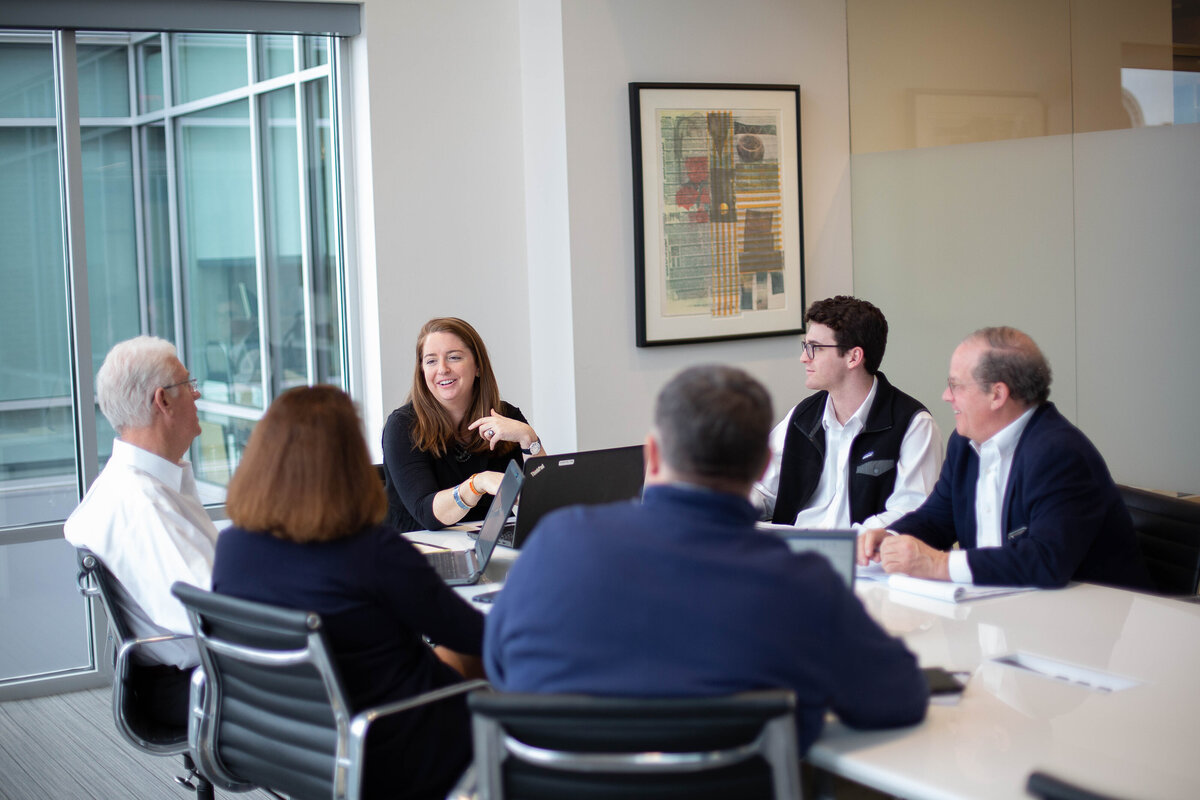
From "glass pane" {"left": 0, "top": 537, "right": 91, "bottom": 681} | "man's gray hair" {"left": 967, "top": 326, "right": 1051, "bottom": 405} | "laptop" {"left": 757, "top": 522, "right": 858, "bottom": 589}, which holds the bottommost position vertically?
"glass pane" {"left": 0, "top": 537, "right": 91, "bottom": 681}

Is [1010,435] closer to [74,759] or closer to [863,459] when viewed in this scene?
[863,459]

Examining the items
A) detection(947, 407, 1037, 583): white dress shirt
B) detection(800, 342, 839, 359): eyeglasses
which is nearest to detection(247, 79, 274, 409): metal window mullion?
detection(800, 342, 839, 359): eyeglasses

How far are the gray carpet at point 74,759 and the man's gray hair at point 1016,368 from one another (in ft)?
8.02

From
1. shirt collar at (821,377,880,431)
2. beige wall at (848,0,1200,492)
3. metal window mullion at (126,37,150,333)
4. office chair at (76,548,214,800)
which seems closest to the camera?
office chair at (76,548,214,800)

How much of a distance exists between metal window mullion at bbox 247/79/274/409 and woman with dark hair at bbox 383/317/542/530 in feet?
4.75

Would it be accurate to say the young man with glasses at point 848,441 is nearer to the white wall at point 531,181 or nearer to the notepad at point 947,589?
the notepad at point 947,589

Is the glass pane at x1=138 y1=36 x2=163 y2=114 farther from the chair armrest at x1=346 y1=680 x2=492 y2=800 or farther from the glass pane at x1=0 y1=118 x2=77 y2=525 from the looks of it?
the chair armrest at x1=346 y1=680 x2=492 y2=800

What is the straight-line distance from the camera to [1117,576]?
106 inches

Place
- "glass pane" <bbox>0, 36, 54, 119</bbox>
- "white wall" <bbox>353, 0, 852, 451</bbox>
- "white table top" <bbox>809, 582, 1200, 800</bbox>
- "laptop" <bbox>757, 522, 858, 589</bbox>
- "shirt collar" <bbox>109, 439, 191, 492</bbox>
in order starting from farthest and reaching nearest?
"white wall" <bbox>353, 0, 852, 451</bbox> < "glass pane" <bbox>0, 36, 54, 119</bbox> < "shirt collar" <bbox>109, 439, 191, 492</bbox> < "laptop" <bbox>757, 522, 858, 589</bbox> < "white table top" <bbox>809, 582, 1200, 800</bbox>

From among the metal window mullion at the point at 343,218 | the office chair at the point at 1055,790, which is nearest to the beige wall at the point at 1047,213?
the metal window mullion at the point at 343,218

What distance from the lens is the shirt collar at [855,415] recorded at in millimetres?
3465

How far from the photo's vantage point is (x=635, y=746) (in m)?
1.44

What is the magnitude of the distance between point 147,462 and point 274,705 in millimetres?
856

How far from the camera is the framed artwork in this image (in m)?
4.94
